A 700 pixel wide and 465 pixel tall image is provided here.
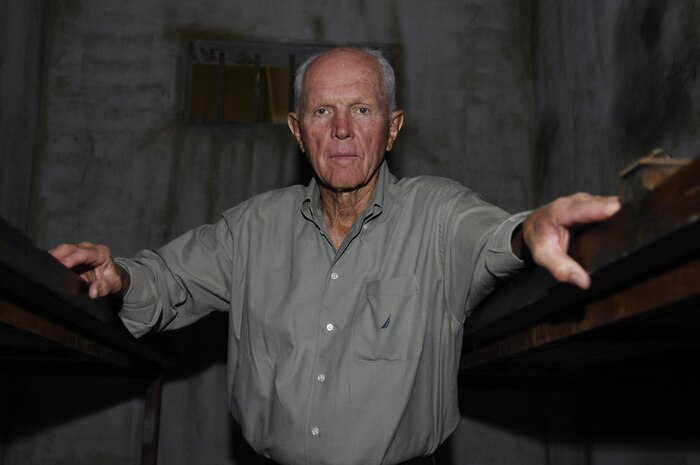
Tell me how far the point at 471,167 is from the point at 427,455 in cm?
240

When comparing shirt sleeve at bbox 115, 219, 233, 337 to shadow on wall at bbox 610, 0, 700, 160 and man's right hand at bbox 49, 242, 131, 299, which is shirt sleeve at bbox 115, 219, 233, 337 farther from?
shadow on wall at bbox 610, 0, 700, 160

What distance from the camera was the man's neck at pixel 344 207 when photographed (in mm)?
2271

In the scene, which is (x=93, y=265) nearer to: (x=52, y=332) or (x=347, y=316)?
(x=52, y=332)

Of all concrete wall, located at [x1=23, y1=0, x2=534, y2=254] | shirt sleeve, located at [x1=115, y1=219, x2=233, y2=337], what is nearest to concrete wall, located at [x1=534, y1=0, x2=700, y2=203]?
concrete wall, located at [x1=23, y1=0, x2=534, y2=254]

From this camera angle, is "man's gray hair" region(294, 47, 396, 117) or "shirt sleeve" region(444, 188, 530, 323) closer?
"shirt sleeve" region(444, 188, 530, 323)

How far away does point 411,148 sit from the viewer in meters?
4.12

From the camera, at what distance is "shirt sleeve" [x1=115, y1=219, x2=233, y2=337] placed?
201 centimetres

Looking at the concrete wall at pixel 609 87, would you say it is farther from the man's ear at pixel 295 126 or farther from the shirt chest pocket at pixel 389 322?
the man's ear at pixel 295 126

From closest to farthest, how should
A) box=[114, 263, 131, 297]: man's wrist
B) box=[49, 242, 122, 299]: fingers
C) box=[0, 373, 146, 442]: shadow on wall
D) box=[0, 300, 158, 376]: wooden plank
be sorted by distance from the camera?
box=[0, 300, 158, 376]: wooden plank
box=[49, 242, 122, 299]: fingers
box=[114, 263, 131, 297]: man's wrist
box=[0, 373, 146, 442]: shadow on wall

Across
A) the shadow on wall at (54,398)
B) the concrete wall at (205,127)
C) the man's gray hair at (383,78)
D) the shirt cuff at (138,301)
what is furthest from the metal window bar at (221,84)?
the shirt cuff at (138,301)

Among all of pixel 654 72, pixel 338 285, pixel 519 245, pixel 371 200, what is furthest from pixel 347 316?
pixel 654 72

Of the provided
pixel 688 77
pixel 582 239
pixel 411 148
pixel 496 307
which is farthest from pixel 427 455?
pixel 411 148

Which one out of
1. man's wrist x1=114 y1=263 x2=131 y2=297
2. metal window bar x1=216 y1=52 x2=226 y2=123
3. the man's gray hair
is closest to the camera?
man's wrist x1=114 y1=263 x2=131 y2=297

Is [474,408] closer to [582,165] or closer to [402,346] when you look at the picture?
[582,165]
